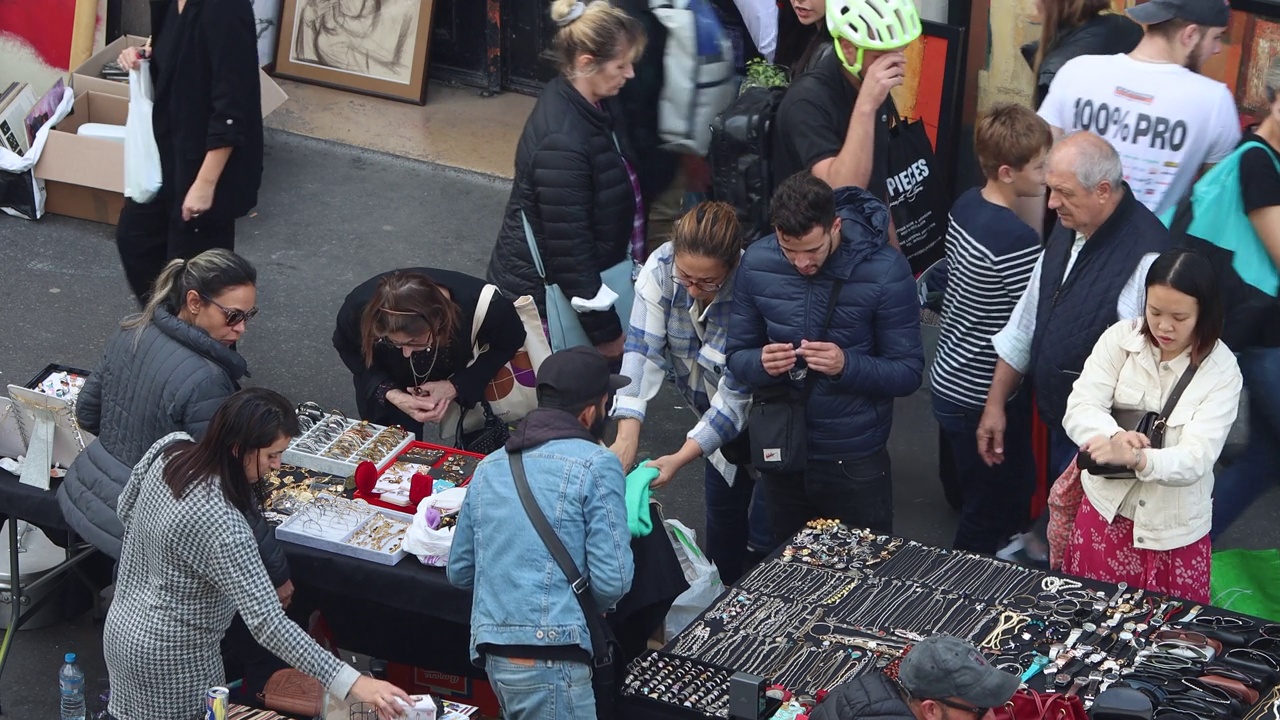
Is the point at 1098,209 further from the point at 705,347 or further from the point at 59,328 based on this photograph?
the point at 59,328

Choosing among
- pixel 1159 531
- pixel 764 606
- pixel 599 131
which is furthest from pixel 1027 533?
pixel 599 131

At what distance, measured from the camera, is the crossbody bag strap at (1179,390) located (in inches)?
191

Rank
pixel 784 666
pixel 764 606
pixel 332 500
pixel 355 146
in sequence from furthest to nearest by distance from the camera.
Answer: pixel 355 146 → pixel 332 500 → pixel 764 606 → pixel 784 666

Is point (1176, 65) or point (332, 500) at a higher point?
point (1176, 65)

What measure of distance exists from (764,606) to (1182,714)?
1.27m

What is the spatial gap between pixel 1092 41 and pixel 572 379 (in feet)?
10.3

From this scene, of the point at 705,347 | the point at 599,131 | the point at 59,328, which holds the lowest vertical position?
the point at 59,328

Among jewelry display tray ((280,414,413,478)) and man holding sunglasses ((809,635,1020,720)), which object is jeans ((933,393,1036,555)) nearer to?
jewelry display tray ((280,414,413,478))

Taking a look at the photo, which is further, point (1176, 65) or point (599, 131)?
point (599, 131)

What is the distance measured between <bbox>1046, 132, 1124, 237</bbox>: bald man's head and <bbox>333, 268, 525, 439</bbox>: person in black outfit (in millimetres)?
2173

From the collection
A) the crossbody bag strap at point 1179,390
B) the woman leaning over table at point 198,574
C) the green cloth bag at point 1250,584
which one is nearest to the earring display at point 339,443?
the woman leaning over table at point 198,574

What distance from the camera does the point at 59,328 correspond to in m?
8.39

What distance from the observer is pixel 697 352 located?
590 cm

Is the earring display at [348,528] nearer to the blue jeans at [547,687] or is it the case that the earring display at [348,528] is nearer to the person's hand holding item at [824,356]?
the blue jeans at [547,687]
